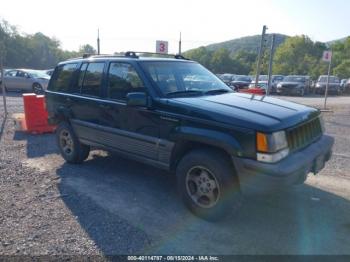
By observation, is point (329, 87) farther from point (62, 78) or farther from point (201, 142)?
point (201, 142)

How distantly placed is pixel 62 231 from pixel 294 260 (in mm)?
2421

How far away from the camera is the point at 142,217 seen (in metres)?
4.08

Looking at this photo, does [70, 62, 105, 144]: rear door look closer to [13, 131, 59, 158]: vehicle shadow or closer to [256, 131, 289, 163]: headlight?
[13, 131, 59, 158]: vehicle shadow

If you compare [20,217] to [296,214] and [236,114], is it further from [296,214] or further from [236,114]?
[296,214]

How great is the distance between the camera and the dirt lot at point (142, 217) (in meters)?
3.48

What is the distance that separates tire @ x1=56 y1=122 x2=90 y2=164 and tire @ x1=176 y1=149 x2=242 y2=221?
96.7 inches

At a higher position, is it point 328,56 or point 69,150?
point 328,56

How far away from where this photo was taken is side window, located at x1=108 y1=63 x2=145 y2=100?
466 cm

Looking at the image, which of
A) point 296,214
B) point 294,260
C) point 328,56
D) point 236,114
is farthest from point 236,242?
point 328,56

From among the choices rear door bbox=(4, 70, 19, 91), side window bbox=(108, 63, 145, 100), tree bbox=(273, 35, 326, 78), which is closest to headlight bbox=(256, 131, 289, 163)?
side window bbox=(108, 63, 145, 100)

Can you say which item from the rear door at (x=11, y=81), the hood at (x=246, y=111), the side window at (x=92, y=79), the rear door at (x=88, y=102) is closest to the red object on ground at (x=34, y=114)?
the rear door at (x=88, y=102)

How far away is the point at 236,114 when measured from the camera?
370cm

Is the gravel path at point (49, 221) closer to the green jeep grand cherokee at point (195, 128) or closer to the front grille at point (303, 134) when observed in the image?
the green jeep grand cherokee at point (195, 128)

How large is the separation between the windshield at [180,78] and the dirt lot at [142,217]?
148cm
